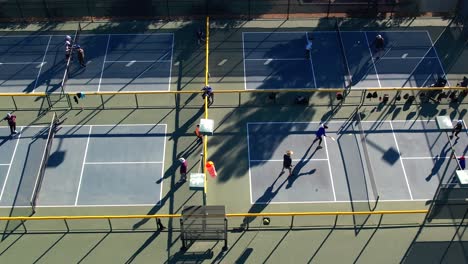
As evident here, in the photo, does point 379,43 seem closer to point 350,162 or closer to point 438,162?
point 438,162

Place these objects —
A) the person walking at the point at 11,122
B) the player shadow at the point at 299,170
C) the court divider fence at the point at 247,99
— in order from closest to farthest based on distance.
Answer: the player shadow at the point at 299,170, the person walking at the point at 11,122, the court divider fence at the point at 247,99

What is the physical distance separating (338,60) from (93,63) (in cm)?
1303

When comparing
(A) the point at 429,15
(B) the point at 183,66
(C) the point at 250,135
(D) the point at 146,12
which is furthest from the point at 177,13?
(A) the point at 429,15

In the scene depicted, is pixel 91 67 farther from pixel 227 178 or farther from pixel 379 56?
pixel 379 56

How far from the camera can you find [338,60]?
1195 inches

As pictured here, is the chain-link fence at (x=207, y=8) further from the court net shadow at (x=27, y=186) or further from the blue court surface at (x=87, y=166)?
the court net shadow at (x=27, y=186)

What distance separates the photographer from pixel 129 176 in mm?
24562

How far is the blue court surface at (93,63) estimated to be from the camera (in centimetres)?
2895

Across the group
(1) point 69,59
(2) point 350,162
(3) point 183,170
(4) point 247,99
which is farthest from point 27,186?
(2) point 350,162

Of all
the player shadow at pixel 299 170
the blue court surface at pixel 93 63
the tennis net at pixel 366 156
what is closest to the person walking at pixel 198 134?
the blue court surface at pixel 93 63

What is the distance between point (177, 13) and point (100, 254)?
53.6ft

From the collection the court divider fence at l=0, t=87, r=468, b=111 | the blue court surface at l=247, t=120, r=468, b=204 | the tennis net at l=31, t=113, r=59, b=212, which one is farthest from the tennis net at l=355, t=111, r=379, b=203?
the tennis net at l=31, t=113, r=59, b=212

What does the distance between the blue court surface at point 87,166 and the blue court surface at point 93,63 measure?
10.4 ft

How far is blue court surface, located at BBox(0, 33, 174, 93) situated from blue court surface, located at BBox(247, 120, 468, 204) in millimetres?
6891
